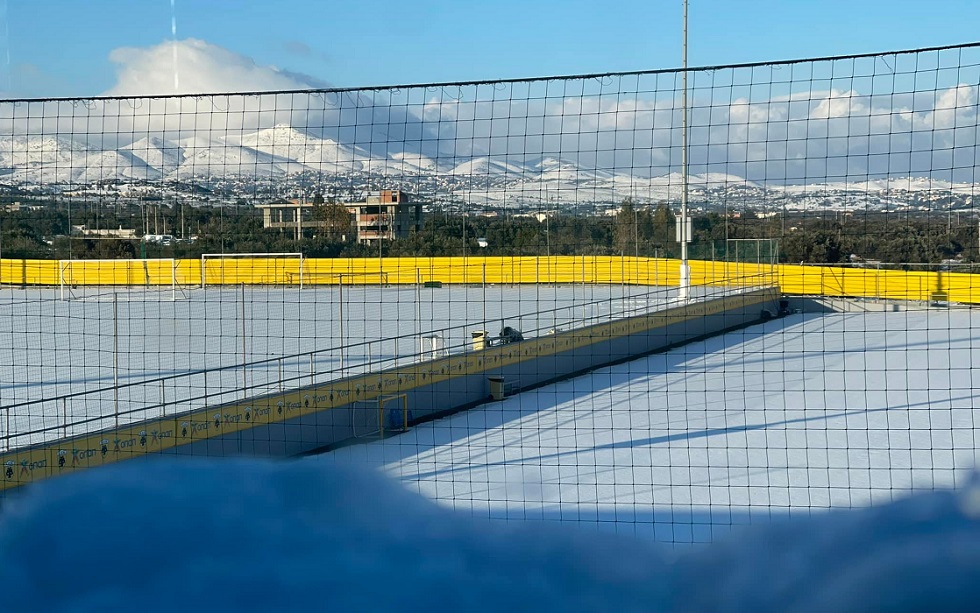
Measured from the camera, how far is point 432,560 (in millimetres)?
4457

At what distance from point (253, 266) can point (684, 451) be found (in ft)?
20.9

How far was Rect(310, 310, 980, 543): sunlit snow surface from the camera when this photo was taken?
5.62 m

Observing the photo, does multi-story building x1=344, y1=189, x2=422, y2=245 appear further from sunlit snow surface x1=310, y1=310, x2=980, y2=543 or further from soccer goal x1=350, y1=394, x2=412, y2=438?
soccer goal x1=350, y1=394, x2=412, y2=438

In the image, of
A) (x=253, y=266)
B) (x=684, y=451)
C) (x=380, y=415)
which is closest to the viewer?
(x=684, y=451)

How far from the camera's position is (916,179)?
16.0ft

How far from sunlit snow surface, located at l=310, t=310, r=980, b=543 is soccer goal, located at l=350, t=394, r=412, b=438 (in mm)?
161

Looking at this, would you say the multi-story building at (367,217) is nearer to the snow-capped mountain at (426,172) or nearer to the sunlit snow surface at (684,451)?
the snow-capped mountain at (426,172)

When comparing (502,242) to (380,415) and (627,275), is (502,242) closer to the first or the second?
(380,415)

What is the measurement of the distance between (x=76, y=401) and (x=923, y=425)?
25.7 feet

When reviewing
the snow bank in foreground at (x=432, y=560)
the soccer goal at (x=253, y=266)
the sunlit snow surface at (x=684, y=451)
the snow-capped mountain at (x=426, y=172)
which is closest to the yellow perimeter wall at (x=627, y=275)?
the soccer goal at (x=253, y=266)

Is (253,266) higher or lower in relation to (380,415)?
higher

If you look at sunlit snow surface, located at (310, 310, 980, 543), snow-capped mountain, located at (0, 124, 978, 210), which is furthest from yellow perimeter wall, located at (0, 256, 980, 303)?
snow-capped mountain, located at (0, 124, 978, 210)

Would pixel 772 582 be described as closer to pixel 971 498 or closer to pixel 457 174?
pixel 971 498

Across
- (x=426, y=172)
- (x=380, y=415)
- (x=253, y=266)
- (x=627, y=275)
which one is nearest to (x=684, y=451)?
(x=380, y=415)
